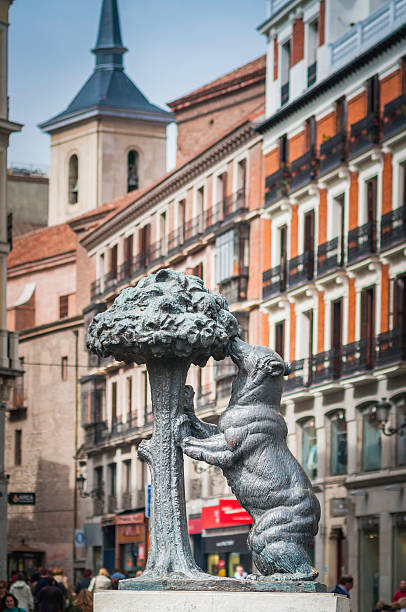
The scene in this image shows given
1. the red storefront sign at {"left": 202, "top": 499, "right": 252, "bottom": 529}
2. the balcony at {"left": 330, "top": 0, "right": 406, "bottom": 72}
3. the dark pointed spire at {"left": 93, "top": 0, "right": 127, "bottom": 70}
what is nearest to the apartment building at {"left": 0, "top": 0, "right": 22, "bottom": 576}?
the red storefront sign at {"left": 202, "top": 499, "right": 252, "bottom": 529}

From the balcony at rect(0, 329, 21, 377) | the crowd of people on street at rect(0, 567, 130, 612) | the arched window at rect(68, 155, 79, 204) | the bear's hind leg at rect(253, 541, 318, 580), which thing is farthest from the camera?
the arched window at rect(68, 155, 79, 204)

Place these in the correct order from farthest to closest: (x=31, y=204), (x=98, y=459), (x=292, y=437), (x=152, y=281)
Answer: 1. (x=31, y=204)
2. (x=98, y=459)
3. (x=292, y=437)
4. (x=152, y=281)

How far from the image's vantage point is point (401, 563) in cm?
3925

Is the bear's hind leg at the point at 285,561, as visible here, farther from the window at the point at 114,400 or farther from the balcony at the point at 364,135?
the window at the point at 114,400

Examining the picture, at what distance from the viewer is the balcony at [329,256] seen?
44.0 m

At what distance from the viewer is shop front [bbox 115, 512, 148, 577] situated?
194 feet

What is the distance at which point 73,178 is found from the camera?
8619cm

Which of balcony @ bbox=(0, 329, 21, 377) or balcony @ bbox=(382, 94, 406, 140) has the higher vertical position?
balcony @ bbox=(382, 94, 406, 140)

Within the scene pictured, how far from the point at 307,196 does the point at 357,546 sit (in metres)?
10.5

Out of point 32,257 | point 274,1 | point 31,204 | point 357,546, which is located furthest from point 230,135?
point 31,204

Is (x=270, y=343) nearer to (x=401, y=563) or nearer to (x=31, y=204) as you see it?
(x=401, y=563)

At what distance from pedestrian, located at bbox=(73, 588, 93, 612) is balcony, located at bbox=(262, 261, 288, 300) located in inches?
1035

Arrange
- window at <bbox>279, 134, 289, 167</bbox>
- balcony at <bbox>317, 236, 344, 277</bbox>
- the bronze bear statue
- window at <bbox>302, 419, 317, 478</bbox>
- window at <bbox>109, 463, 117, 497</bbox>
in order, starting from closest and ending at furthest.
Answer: the bronze bear statue → balcony at <bbox>317, 236, 344, 277</bbox> → window at <bbox>302, 419, 317, 478</bbox> → window at <bbox>279, 134, 289, 167</bbox> → window at <bbox>109, 463, 117, 497</bbox>

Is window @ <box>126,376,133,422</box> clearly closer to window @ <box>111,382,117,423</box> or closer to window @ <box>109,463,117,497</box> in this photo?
window @ <box>111,382,117,423</box>
